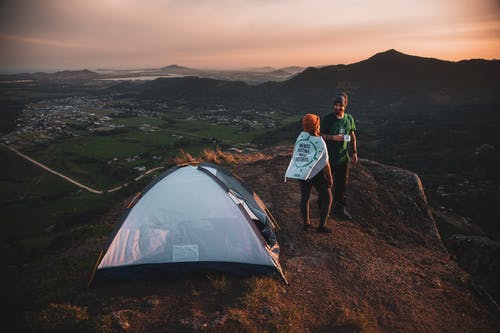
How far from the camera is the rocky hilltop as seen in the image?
363cm

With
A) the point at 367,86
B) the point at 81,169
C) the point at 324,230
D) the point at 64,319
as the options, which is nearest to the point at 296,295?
the point at 324,230

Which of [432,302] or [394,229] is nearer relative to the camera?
[432,302]

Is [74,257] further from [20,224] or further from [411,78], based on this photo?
[411,78]

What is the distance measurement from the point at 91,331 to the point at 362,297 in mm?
3915

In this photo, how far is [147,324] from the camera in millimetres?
3541

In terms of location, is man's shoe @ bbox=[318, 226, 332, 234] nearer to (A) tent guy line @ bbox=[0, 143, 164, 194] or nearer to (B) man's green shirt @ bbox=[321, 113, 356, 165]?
(B) man's green shirt @ bbox=[321, 113, 356, 165]

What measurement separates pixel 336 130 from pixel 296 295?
11.2ft

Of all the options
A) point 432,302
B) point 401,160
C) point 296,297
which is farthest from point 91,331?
point 401,160

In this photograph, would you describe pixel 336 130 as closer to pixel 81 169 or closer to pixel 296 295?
pixel 296 295

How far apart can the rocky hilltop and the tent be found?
24cm

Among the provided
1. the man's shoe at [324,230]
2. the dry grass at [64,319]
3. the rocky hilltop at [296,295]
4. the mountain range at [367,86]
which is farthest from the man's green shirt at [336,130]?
the mountain range at [367,86]

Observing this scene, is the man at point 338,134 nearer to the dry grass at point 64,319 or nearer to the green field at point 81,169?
the dry grass at point 64,319

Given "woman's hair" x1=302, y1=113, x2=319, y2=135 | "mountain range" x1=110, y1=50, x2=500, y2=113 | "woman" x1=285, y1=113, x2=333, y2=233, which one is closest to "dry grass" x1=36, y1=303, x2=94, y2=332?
"woman" x1=285, y1=113, x2=333, y2=233

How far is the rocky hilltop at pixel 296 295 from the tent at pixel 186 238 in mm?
241
